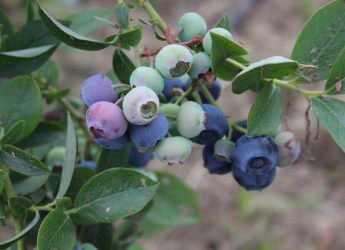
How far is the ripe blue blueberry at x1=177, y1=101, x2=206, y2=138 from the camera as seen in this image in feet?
2.83

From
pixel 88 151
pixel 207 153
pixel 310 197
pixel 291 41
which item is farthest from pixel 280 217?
pixel 207 153

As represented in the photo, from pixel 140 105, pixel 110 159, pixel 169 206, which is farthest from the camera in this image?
pixel 169 206

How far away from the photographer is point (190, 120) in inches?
34.0

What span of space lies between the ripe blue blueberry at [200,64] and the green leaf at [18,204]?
32 centimetres

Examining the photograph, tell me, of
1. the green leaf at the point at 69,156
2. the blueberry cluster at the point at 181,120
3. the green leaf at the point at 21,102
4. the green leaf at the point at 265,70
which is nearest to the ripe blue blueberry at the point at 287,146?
the blueberry cluster at the point at 181,120

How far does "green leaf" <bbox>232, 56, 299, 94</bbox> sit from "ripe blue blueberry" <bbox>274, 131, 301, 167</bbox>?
118mm

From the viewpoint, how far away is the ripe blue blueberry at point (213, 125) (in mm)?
947

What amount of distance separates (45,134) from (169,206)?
1.77 ft

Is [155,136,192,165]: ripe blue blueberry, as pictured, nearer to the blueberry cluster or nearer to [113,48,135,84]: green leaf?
the blueberry cluster

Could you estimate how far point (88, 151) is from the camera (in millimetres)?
1352

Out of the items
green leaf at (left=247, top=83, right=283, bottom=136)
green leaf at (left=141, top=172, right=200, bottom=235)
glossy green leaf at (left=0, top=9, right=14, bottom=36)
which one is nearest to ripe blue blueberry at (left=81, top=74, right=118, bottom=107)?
green leaf at (left=247, top=83, right=283, bottom=136)

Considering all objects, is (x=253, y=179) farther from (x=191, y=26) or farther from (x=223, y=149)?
(x=191, y=26)

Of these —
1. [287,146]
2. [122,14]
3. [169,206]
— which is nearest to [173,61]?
[122,14]

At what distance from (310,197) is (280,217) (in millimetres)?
271
